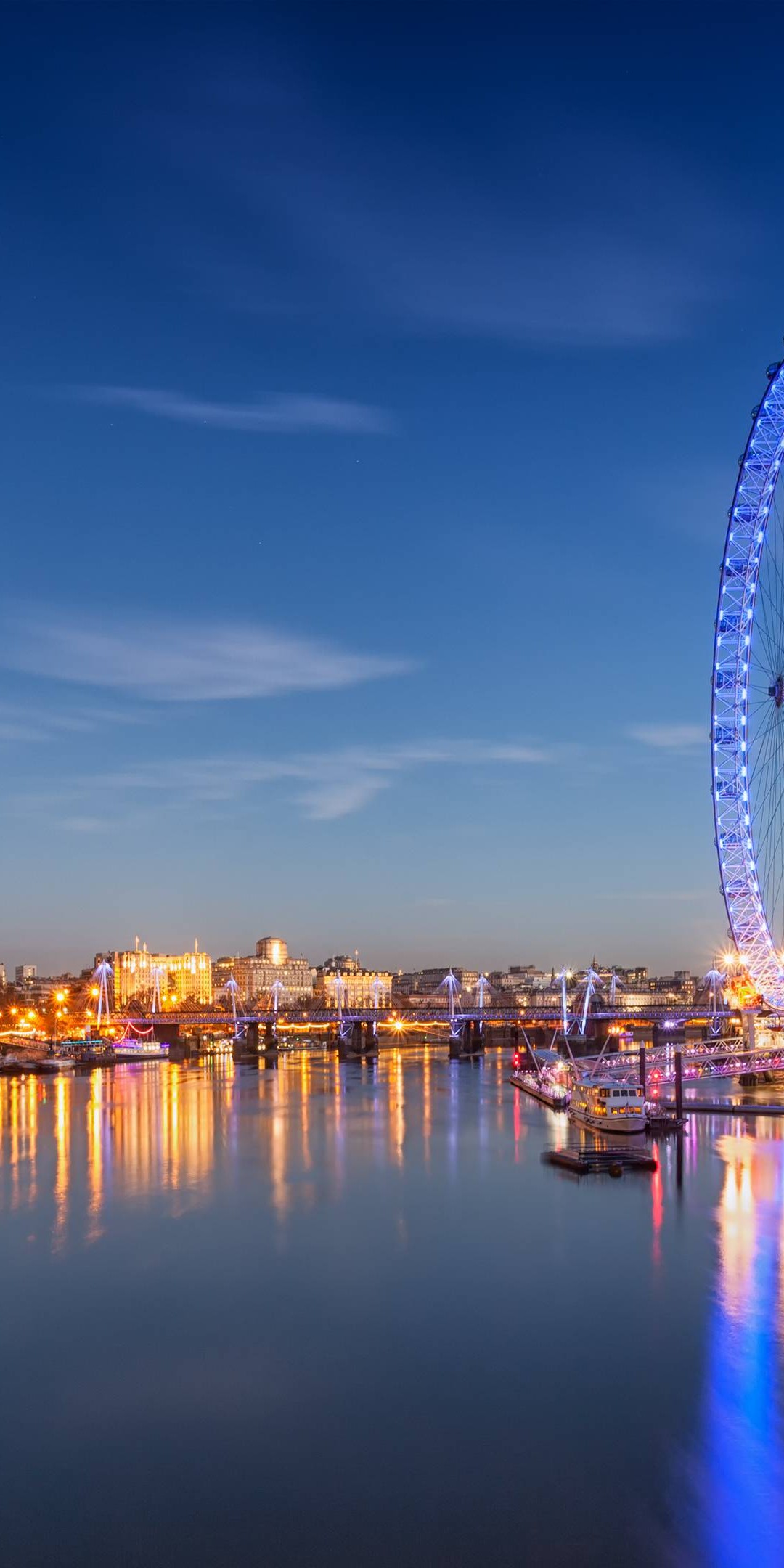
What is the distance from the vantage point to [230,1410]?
1984 cm

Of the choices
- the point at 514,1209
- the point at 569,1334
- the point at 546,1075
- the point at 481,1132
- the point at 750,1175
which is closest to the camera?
the point at 569,1334

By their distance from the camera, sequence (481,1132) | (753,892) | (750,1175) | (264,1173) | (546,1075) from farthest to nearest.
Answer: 1. (546,1075)
2. (481,1132)
3. (753,892)
4. (264,1173)
5. (750,1175)

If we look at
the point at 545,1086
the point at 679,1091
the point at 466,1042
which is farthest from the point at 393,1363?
the point at 466,1042

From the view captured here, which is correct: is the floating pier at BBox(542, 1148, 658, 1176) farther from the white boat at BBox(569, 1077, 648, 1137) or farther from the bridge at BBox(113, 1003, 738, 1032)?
the bridge at BBox(113, 1003, 738, 1032)

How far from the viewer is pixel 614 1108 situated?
48938 mm

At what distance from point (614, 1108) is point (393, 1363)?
1119 inches

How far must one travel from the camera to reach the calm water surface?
15.9m

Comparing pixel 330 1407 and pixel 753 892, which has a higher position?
pixel 753 892

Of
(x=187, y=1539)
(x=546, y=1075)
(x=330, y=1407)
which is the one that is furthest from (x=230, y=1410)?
(x=546, y=1075)

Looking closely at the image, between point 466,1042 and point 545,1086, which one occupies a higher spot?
point 545,1086

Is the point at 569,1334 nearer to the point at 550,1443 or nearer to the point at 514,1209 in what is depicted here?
the point at 550,1443

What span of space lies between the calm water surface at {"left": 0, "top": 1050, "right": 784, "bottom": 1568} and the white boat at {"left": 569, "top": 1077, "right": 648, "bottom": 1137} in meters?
4.16

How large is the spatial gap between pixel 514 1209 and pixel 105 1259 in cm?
1202

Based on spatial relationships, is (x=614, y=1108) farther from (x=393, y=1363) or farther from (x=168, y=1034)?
(x=168, y=1034)
